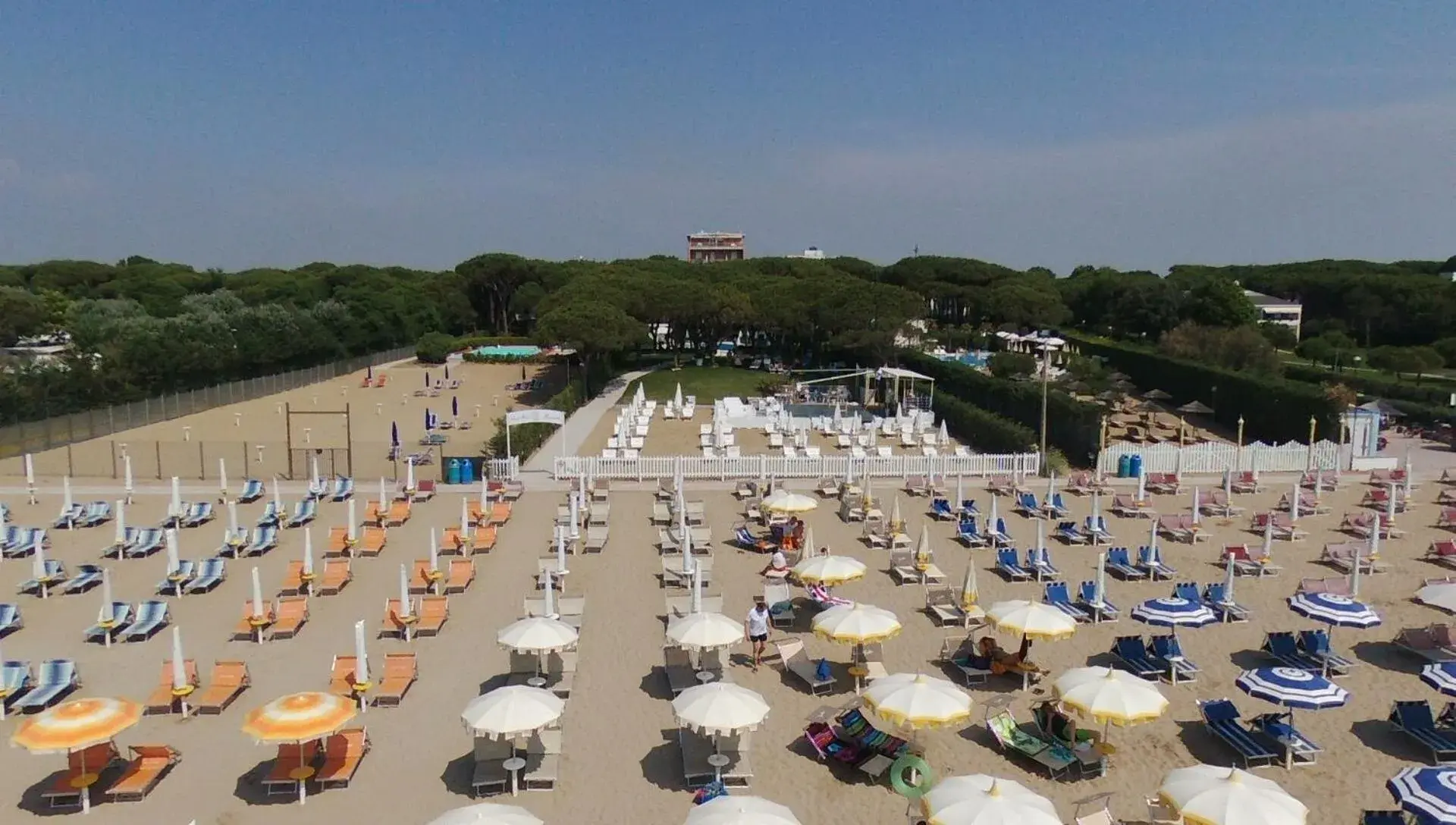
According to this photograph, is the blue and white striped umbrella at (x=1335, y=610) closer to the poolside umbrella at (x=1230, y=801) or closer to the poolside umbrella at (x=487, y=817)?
the poolside umbrella at (x=1230, y=801)

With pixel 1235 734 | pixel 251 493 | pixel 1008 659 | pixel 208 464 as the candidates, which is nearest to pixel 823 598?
pixel 1008 659

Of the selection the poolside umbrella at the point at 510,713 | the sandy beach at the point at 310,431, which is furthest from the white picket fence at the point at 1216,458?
the sandy beach at the point at 310,431

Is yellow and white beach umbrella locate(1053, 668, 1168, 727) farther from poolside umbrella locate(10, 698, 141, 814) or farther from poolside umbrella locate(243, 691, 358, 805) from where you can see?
poolside umbrella locate(10, 698, 141, 814)

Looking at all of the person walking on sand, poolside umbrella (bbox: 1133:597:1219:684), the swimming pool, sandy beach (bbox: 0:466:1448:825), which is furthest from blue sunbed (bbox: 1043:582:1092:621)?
the swimming pool

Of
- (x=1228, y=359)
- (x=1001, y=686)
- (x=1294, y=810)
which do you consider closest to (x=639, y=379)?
(x=1228, y=359)

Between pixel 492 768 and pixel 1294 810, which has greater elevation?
pixel 1294 810

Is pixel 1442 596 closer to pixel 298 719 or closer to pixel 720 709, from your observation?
pixel 720 709

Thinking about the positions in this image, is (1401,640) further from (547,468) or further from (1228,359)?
(1228,359)
